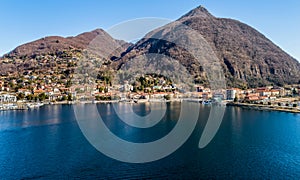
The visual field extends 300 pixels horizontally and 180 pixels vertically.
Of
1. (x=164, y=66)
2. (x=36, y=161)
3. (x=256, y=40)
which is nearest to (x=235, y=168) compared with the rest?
(x=36, y=161)

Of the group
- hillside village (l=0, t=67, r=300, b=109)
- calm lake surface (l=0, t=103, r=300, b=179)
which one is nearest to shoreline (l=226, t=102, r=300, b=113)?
hillside village (l=0, t=67, r=300, b=109)

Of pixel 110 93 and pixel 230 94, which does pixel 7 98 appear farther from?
pixel 230 94

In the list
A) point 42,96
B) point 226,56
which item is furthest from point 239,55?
point 42,96

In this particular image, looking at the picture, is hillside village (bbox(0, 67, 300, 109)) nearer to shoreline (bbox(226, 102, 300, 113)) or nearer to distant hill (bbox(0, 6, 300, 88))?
shoreline (bbox(226, 102, 300, 113))

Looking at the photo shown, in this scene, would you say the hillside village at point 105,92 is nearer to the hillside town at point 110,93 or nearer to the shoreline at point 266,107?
the hillside town at point 110,93

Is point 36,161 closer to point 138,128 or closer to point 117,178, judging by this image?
point 117,178

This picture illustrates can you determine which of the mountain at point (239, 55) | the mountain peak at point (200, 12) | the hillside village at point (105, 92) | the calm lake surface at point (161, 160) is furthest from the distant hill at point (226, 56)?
→ the calm lake surface at point (161, 160)
